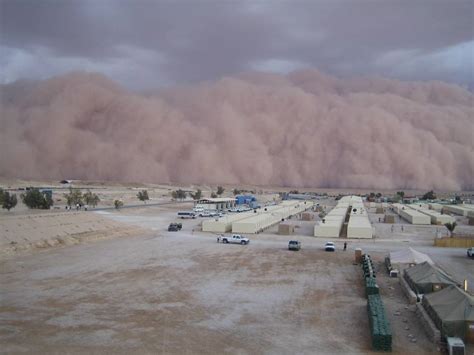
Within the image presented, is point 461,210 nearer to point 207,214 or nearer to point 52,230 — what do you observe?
point 207,214

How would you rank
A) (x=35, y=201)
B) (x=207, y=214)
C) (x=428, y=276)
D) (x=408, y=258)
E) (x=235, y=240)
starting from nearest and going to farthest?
(x=428, y=276) < (x=408, y=258) < (x=235, y=240) < (x=35, y=201) < (x=207, y=214)

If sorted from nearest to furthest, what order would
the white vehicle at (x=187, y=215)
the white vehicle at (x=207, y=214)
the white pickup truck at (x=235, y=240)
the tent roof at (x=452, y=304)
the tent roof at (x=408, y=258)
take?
the tent roof at (x=452, y=304), the tent roof at (x=408, y=258), the white pickup truck at (x=235, y=240), the white vehicle at (x=187, y=215), the white vehicle at (x=207, y=214)

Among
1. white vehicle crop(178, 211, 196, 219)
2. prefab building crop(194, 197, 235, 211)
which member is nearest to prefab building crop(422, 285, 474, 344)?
white vehicle crop(178, 211, 196, 219)

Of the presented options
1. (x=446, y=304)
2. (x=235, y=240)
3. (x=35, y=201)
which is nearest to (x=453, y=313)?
(x=446, y=304)

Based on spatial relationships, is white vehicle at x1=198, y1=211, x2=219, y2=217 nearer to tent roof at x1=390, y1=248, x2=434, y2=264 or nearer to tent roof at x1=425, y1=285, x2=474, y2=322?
tent roof at x1=390, y1=248, x2=434, y2=264

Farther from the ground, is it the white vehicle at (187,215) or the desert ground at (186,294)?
the white vehicle at (187,215)

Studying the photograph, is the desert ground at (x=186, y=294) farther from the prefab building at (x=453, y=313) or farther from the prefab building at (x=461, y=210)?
the prefab building at (x=461, y=210)

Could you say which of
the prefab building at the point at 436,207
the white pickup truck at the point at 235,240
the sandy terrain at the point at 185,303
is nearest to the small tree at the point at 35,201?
the sandy terrain at the point at 185,303

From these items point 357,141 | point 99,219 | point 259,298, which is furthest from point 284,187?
point 259,298
